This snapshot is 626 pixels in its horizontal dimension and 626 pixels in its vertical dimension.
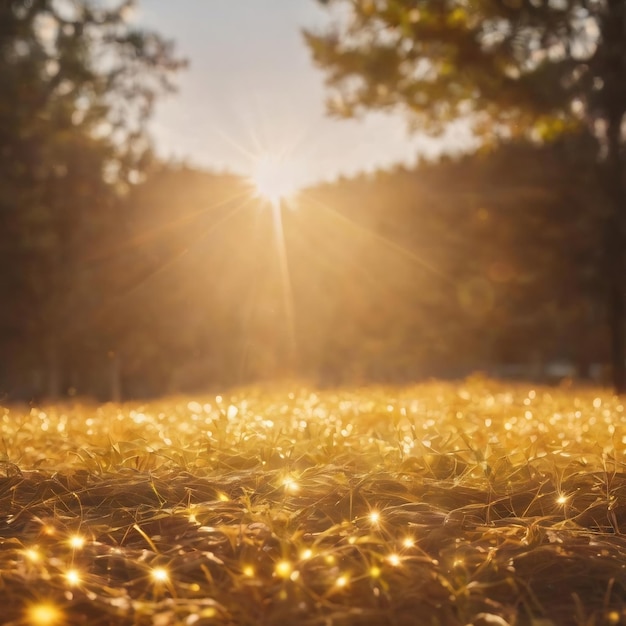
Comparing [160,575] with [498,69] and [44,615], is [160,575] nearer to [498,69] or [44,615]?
[44,615]

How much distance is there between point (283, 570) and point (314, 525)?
1.74 feet

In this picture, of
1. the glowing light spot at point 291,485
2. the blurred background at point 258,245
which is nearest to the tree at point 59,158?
the blurred background at point 258,245

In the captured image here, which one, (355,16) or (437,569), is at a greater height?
(355,16)

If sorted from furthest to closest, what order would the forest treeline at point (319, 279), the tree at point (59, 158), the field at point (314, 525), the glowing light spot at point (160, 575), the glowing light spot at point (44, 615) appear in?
the forest treeline at point (319, 279)
the tree at point (59, 158)
the glowing light spot at point (160, 575)
the field at point (314, 525)
the glowing light spot at point (44, 615)

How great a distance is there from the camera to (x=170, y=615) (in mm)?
2121

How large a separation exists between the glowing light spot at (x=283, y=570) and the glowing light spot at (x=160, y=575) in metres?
0.35

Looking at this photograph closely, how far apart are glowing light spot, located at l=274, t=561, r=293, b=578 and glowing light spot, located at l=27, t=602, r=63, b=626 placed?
0.66m

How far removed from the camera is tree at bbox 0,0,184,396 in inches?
756

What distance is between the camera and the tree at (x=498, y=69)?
1168cm

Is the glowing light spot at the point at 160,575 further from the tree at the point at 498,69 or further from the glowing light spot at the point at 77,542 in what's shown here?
the tree at the point at 498,69

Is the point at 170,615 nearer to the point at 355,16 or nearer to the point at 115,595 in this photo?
the point at 115,595

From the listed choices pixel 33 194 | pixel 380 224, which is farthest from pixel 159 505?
pixel 380 224

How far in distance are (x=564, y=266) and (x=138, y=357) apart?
16.5 metres

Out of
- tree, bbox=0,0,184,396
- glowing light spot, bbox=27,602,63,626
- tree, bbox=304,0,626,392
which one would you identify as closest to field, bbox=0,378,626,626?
glowing light spot, bbox=27,602,63,626
